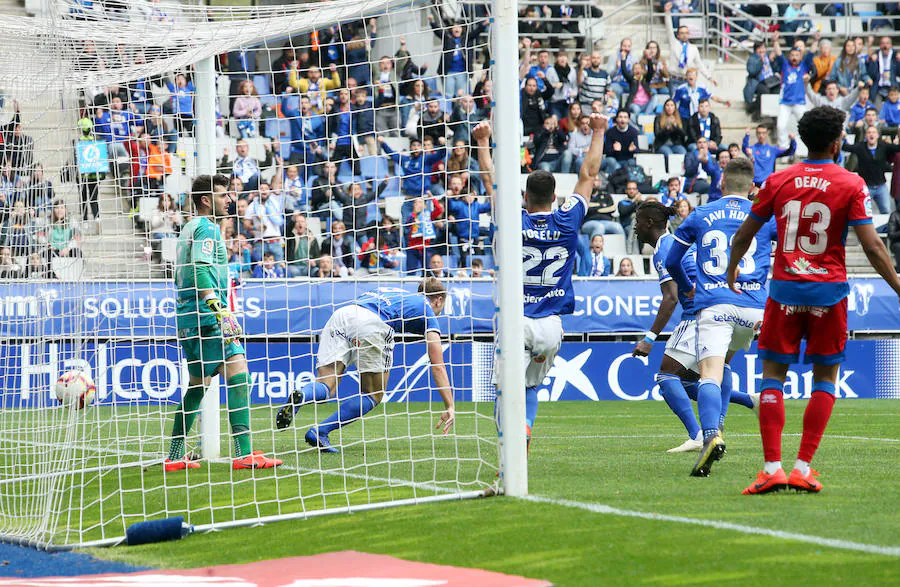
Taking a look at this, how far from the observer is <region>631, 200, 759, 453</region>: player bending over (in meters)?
9.06

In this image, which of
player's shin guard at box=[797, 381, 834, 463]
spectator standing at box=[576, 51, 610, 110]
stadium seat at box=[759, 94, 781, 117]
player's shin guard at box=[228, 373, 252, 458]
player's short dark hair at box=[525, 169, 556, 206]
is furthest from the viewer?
stadium seat at box=[759, 94, 781, 117]

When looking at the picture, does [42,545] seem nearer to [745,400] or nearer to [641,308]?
[745,400]

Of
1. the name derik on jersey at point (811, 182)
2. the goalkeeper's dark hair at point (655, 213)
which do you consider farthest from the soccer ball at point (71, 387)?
the goalkeeper's dark hair at point (655, 213)

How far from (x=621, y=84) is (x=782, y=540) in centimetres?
1818

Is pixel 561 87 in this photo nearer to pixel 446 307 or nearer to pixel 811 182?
pixel 446 307

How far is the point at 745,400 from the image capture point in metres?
10.1

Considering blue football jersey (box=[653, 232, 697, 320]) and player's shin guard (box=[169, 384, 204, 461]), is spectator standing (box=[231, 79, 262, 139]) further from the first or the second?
blue football jersey (box=[653, 232, 697, 320])

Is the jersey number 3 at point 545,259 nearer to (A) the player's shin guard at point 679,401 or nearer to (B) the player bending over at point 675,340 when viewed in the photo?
(B) the player bending over at point 675,340

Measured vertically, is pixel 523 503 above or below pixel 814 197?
below

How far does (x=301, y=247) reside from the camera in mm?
13156

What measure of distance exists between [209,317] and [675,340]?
11.9 ft

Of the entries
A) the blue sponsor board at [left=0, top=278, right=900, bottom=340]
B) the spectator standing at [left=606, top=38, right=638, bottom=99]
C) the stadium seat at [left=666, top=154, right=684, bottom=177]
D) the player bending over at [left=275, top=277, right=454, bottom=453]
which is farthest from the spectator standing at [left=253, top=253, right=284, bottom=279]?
the spectator standing at [left=606, top=38, right=638, bottom=99]

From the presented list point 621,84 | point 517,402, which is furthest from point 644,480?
point 621,84

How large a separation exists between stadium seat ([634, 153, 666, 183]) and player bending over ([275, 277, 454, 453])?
11736 mm
